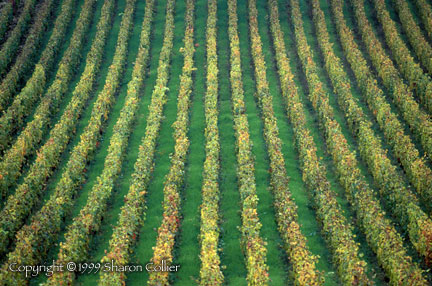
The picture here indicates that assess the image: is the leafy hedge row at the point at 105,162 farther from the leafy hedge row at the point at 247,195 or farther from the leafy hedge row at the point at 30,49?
the leafy hedge row at the point at 247,195

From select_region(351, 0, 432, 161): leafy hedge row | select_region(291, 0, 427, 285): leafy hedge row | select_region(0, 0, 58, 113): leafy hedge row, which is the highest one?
select_region(0, 0, 58, 113): leafy hedge row

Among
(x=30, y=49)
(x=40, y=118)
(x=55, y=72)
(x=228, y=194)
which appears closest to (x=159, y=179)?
(x=228, y=194)

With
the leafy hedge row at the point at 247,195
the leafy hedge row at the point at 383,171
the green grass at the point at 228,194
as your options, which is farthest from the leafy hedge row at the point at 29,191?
the leafy hedge row at the point at 383,171

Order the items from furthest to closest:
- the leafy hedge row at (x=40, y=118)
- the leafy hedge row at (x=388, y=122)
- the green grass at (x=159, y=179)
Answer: the leafy hedge row at (x=40, y=118) → the leafy hedge row at (x=388, y=122) → the green grass at (x=159, y=179)

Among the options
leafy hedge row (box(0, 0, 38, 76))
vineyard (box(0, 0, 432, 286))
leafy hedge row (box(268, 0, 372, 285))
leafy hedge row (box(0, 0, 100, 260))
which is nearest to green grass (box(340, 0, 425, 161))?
vineyard (box(0, 0, 432, 286))

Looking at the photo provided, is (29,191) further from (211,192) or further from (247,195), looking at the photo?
(247,195)

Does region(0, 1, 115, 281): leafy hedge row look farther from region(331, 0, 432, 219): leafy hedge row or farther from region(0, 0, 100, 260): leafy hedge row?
region(331, 0, 432, 219): leafy hedge row

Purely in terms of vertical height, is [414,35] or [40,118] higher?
[414,35]

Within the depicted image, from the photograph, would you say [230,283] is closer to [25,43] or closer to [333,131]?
[333,131]
